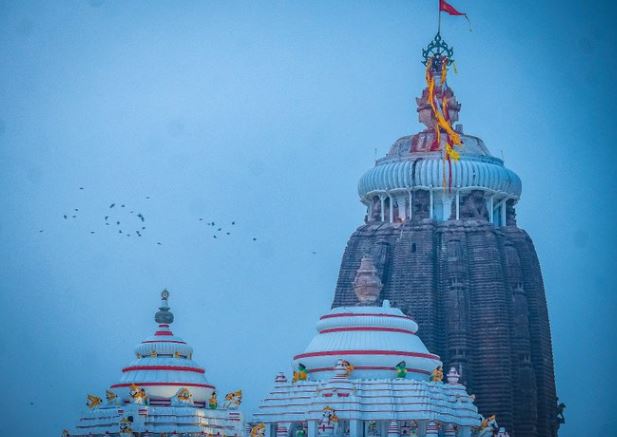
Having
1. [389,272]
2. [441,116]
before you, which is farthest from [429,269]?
[441,116]

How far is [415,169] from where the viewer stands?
248 feet

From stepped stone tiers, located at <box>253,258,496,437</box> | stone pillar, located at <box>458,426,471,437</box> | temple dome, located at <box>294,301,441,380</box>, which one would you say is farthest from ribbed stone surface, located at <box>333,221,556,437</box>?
temple dome, located at <box>294,301,441,380</box>

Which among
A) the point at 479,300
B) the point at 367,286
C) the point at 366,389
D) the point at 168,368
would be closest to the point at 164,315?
the point at 168,368

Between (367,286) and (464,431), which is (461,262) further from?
(464,431)

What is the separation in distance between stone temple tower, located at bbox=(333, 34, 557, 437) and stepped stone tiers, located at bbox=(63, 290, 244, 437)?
1412cm

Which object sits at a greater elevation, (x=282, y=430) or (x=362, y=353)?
(x=362, y=353)

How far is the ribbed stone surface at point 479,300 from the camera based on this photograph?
71438 millimetres

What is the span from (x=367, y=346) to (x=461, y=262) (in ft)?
Result: 63.7

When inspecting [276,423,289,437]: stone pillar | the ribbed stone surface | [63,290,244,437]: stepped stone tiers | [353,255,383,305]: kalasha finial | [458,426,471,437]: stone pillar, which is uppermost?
the ribbed stone surface

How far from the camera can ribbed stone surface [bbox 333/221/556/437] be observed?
7144 centimetres

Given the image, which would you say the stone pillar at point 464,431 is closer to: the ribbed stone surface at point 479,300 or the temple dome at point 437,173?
the ribbed stone surface at point 479,300

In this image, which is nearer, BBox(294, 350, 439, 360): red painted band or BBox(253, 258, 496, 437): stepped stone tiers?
BBox(253, 258, 496, 437): stepped stone tiers

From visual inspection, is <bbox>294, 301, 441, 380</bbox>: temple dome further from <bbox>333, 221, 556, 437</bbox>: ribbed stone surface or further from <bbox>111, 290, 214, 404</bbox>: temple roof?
<bbox>333, 221, 556, 437</bbox>: ribbed stone surface

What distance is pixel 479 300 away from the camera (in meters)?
73.1
